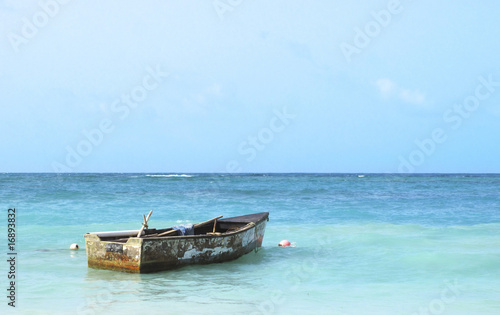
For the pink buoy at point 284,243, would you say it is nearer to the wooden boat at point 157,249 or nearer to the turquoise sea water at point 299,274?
the turquoise sea water at point 299,274

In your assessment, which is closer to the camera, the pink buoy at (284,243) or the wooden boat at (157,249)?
the wooden boat at (157,249)

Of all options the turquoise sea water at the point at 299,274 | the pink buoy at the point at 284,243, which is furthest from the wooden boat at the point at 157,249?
the pink buoy at the point at 284,243

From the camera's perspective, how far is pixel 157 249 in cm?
1000

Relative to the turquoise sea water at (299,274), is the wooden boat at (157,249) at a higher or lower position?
higher

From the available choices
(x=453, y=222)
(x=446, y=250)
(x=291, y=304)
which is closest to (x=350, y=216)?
(x=453, y=222)

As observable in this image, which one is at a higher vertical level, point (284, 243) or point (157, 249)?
point (157, 249)

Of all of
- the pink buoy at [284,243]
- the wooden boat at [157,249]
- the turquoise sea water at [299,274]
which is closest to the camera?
the turquoise sea water at [299,274]

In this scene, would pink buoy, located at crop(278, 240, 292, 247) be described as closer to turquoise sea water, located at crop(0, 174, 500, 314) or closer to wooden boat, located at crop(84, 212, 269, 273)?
turquoise sea water, located at crop(0, 174, 500, 314)

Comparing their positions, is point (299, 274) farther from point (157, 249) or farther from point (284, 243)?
point (284, 243)

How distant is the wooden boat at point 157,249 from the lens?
9.86 metres

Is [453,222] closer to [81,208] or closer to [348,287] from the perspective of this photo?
[348,287]

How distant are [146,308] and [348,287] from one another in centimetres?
380

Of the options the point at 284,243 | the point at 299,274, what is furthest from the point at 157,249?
the point at 284,243

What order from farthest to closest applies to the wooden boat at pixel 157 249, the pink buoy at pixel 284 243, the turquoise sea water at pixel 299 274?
the pink buoy at pixel 284 243, the wooden boat at pixel 157 249, the turquoise sea water at pixel 299 274
